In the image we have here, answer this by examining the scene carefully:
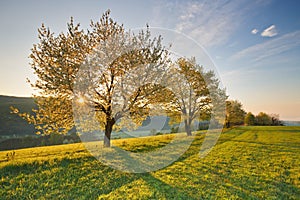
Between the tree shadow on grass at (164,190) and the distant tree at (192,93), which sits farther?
the distant tree at (192,93)

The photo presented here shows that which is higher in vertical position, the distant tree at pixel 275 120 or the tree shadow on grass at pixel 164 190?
the distant tree at pixel 275 120

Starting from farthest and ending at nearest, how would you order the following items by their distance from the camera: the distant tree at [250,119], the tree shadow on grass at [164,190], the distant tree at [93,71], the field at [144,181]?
the distant tree at [250,119], the distant tree at [93,71], the field at [144,181], the tree shadow on grass at [164,190]

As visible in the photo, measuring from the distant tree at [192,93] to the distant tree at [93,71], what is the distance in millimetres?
14507

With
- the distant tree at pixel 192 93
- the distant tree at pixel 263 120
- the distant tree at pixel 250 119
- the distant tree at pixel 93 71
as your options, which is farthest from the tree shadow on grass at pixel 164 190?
the distant tree at pixel 263 120

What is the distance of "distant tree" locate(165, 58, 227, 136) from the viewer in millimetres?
31016

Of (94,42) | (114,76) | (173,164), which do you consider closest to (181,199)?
(173,164)

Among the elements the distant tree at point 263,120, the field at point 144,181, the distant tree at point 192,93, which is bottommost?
the field at point 144,181

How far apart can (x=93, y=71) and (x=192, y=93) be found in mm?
20597

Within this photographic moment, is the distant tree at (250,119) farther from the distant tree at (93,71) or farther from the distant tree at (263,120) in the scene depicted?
the distant tree at (93,71)

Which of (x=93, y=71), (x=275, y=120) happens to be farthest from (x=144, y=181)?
(x=275, y=120)

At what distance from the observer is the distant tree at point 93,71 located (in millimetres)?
13641

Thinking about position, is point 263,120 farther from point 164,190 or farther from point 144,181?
point 164,190

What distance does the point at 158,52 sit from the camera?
16750mm

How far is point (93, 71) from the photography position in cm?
1461
